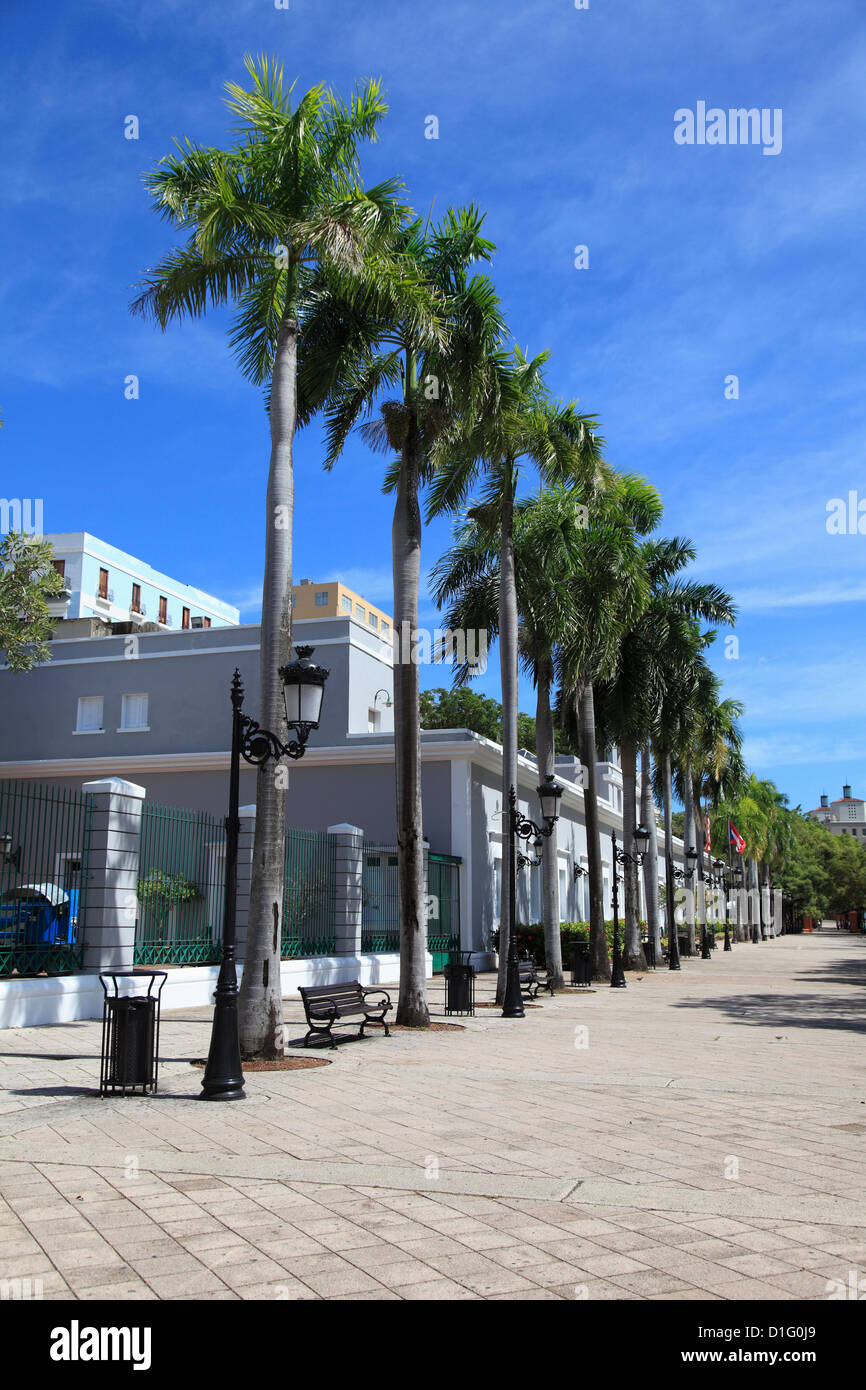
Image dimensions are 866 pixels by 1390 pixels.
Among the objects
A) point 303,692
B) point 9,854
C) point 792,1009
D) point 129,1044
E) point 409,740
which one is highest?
point 409,740

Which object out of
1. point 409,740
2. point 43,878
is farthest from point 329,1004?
point 43,878

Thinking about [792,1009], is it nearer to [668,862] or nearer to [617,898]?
[617,898]

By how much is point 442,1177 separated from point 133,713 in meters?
28.8

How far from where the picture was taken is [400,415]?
16.5m

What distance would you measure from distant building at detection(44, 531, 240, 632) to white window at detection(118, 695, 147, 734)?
2079 cm

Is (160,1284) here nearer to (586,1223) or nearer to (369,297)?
(586,1223)

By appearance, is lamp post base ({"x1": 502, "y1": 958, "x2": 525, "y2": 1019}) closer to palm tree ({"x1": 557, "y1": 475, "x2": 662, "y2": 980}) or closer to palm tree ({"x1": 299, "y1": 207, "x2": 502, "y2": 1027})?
palm tree ({"x1": 299, "y1": 207, "x2": 502, "y2": 1027})

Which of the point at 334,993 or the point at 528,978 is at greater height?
the point at 334,993

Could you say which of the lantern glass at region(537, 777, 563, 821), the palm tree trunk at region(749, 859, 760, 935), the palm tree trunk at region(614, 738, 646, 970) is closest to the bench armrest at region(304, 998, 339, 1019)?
the lantern glass at region(537, 777, 563, 821)

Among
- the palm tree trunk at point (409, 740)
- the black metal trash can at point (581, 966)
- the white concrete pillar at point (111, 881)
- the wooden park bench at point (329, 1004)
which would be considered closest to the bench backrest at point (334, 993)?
the wooden park bench at point (329, 1004)

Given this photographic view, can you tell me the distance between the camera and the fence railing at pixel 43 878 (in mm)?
14102

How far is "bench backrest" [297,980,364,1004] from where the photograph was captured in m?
12.9

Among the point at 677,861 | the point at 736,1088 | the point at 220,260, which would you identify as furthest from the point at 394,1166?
the point at 677,861

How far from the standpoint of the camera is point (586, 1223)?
557 cm
